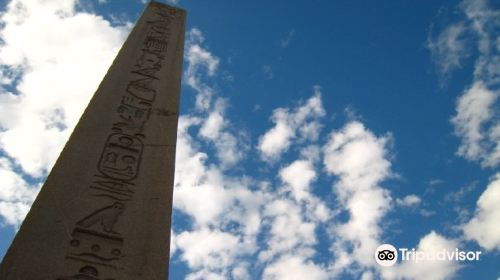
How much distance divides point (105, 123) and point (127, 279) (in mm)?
1366

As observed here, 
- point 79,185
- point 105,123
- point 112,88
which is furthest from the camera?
point 112,88

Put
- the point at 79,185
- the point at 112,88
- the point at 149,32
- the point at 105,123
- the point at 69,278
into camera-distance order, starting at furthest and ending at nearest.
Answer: the point at 149,32 → the point at 112,88 → the point at 105,123 → the point at 79,185 → the point at 69,278

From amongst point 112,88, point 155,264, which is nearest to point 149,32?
point 112,88

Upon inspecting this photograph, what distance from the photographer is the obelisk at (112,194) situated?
2773 millimetres

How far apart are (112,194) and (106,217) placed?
21 centimetres

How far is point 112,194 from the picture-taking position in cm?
327

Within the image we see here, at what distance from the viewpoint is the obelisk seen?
277 centimetres

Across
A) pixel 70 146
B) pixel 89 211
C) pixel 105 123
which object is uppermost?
pixel 105 123

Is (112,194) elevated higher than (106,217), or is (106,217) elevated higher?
(112,194)

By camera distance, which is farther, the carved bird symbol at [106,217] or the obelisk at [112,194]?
the carved bird symbol at [106,217]

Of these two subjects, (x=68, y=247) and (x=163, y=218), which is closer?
(x=68, y=247)

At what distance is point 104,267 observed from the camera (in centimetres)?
279

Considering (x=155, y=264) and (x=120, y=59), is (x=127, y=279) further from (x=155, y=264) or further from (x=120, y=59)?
(x=120, y=59)

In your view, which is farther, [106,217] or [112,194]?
[112,194]
